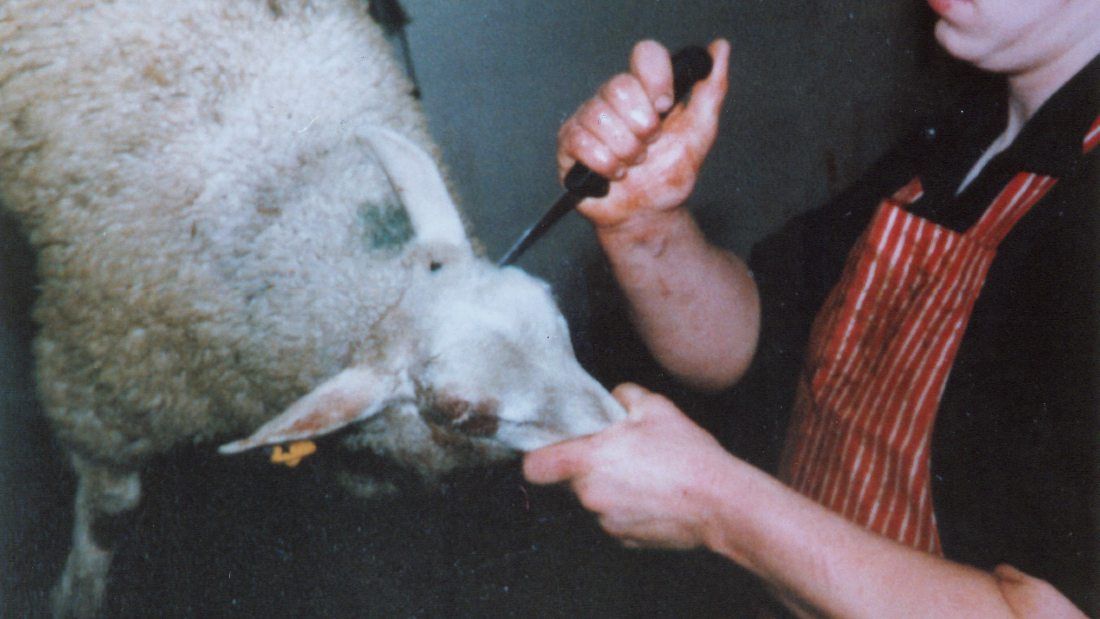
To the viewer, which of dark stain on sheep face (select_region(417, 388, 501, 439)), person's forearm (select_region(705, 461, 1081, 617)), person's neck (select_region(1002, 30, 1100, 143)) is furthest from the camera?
dark stain on sheep face (select_region(417, 388, 501, 439))

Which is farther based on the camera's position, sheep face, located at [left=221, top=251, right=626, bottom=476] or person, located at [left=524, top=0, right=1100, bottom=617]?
sheep face, located at [left=221, top=251, right=626, bottom=476]

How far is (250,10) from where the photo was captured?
0.89 meters

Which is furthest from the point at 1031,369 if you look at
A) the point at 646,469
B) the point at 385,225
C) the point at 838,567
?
the point at 385,225

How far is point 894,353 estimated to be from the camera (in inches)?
32.1

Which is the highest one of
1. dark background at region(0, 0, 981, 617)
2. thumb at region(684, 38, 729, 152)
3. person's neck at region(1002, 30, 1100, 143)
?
person's neck at region(1002, 30, 1100, 143)

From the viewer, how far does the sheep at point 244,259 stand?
784 millimetres

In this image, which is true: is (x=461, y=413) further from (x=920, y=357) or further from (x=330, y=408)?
(x=920, y=357)

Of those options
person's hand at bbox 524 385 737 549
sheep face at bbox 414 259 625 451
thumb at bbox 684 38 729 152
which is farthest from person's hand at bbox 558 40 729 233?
person's hand at bbox 524 385 737 549

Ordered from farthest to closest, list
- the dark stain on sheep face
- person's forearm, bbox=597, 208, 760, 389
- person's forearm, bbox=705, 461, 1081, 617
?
person's forearm, bbox=597, 208, 760, 389 → the dark stain on sheep face → person's forearm, bbox=705, 461, 1081, 617

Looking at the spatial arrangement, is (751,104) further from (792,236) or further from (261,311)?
(261,311)

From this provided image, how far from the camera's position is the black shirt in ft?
1.89

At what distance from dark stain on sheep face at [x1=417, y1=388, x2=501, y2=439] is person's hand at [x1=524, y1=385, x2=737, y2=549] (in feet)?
0.24

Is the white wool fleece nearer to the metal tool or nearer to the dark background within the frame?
the dark background

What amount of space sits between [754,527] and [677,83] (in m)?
0.50
